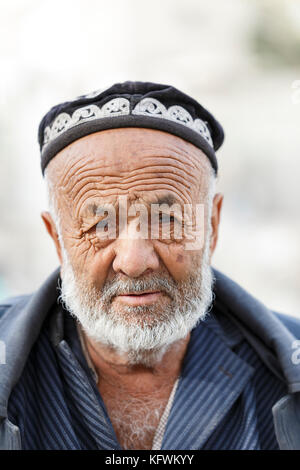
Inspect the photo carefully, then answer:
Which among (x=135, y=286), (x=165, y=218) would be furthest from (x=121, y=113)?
(x=135, y=286)

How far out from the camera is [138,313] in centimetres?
178

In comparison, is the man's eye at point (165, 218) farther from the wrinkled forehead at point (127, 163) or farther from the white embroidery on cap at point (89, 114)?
the white embroidery on cap at point (89, 114)

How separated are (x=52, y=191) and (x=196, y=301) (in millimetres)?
795

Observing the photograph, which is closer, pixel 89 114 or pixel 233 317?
pixel 89 114

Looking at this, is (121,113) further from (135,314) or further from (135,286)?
(135,314)

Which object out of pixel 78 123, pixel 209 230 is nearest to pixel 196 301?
pixel 209 230

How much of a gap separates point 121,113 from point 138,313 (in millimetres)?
805

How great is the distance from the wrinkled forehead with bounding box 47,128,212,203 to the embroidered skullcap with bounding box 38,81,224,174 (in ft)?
0.10

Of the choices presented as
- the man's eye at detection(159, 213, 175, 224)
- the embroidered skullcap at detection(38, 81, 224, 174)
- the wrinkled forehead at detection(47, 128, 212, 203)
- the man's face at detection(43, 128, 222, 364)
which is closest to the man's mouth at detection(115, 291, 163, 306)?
the man's face at detection(43, 128, 222, 364)

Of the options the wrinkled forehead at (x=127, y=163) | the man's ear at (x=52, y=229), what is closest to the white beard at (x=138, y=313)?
the man's ear at (x=52, y=229)

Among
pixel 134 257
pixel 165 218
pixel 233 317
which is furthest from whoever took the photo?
pixel 233 317

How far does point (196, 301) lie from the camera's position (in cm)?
193

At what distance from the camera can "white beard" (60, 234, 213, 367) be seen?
1.78 metres
